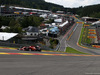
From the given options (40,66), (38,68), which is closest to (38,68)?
(38,68)

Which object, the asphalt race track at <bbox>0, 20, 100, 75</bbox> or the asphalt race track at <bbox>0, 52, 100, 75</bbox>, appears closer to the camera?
the asphalt race track at <bbox>0, 52, 100, 75</bbox>

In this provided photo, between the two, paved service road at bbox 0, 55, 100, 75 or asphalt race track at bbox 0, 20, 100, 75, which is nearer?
paved service road at bbox 0, 55, 100, 75

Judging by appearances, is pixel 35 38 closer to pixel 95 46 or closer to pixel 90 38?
pixel 95 46

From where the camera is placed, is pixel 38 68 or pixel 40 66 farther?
pixel 40 66

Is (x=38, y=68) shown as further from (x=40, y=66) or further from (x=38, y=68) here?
(x=40, y=66)

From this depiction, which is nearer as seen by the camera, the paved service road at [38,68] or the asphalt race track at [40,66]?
the paved service road at [38,68]

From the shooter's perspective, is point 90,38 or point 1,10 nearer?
point 90,38

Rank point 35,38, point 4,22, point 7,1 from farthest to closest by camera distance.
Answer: point 7,1
point 4,22
point 35,38

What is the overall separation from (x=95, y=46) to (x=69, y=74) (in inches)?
1724

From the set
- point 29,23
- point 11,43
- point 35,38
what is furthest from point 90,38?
point 11,43

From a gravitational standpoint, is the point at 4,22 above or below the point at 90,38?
above

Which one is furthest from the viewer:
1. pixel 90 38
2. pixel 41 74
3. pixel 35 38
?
pixel 90 38

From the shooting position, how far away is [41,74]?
716cm

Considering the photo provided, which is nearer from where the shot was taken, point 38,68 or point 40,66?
point 38,68
